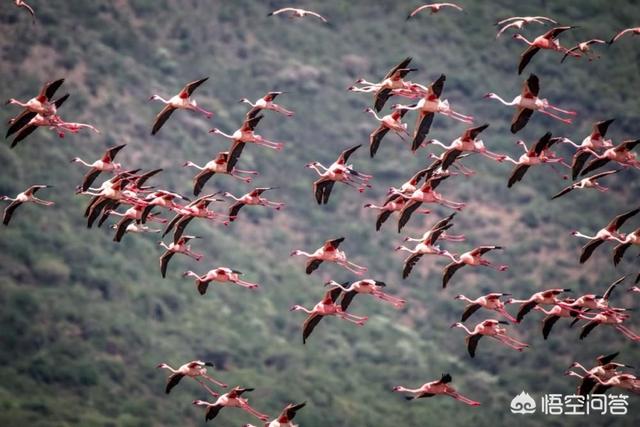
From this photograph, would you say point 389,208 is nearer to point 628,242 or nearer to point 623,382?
point 628,242

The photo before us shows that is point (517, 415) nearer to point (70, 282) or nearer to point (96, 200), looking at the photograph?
point (70, 282)

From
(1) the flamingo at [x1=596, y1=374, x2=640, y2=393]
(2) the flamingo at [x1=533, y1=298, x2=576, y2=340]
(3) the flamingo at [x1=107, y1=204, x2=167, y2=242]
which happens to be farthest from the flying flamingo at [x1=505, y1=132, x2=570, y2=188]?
(3) the flamingo at [x1=107, y1=204, x2=167, y2=242]

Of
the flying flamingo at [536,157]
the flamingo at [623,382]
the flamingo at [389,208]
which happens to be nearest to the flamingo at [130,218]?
the flamingo at [389,208]

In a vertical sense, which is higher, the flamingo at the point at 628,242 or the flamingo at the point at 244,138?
the flamingo at the point at 244,138

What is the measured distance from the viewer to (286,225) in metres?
99.7

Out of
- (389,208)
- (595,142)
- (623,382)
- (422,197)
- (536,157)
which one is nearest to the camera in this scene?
(623,382)

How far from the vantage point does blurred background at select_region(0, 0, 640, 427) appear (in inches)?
3103

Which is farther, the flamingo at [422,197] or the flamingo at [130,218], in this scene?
the flamingo at [130,218]

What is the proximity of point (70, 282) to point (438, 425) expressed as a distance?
2215 cm

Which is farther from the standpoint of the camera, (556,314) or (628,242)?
(556,314)

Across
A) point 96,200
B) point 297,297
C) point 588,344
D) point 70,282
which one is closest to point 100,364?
point 70,282

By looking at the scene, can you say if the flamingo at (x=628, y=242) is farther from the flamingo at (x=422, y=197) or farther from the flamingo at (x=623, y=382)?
the flamingo at (x=422, y=197)

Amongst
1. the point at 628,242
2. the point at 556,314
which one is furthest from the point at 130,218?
the point at 628,242

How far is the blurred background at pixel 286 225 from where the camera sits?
78.8 metres
